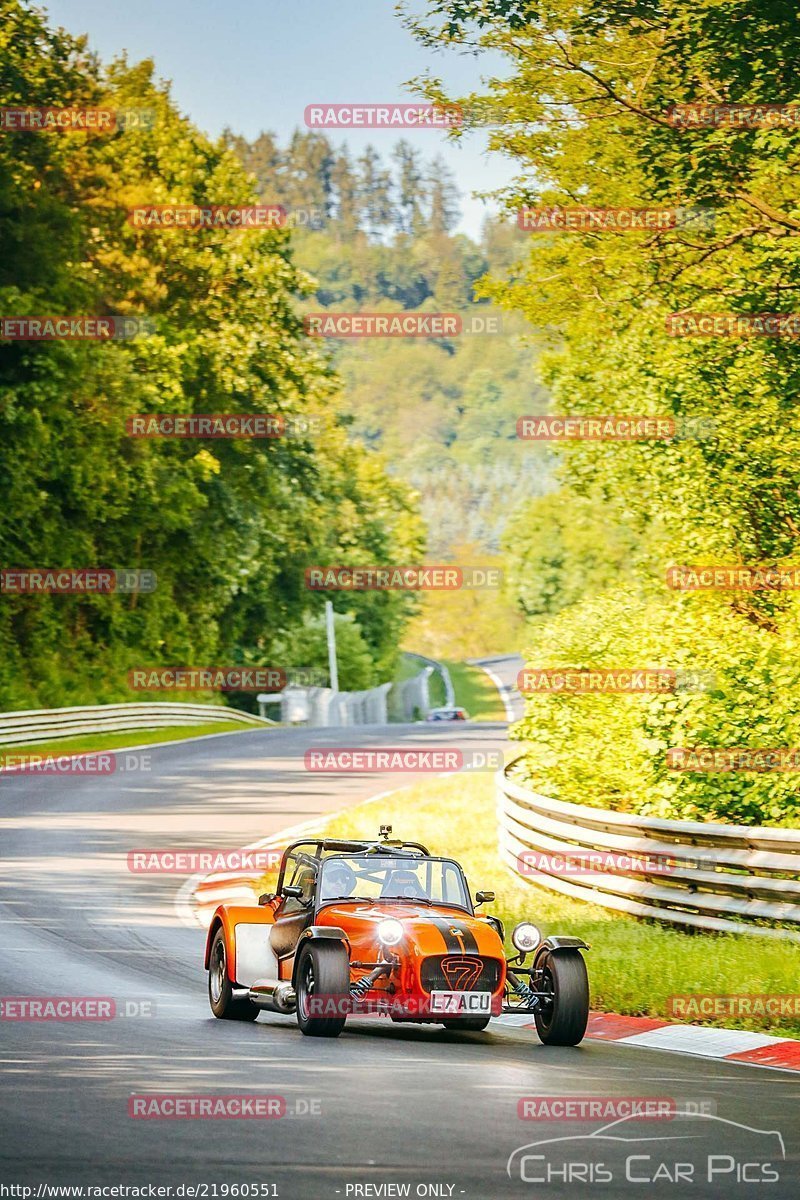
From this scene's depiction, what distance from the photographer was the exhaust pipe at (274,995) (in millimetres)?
10859

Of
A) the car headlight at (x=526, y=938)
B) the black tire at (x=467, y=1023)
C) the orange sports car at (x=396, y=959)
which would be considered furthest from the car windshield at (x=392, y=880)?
the black tire at (x=467, y=1023)

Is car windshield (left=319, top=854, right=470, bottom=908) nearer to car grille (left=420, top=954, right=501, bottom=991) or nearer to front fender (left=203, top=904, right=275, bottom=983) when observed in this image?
front fender (left=203, top=904, right=275, bottom=983)

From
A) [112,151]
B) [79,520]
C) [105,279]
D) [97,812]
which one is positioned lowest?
[97,812]

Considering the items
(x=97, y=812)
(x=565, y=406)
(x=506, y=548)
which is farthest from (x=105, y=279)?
(x=506, y=548)

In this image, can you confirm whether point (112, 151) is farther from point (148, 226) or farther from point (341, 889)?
point (341, 889)

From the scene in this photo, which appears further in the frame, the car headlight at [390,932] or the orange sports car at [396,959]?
the car headlight at [390,932]

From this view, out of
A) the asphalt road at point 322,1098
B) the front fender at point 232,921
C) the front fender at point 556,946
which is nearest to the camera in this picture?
the asphalt road at point 322,1098

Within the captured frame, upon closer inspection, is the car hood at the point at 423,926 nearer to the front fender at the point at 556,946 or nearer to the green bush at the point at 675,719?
the front fender at the point at 556,946

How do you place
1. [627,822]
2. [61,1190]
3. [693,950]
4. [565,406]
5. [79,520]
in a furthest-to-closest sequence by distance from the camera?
[79,520] → [565,406] → [627,822] → [693,950] → [61,1190]

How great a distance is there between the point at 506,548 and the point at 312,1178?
141791 mm

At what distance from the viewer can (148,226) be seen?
2302 inches

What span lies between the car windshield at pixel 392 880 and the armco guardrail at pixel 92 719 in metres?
27.9

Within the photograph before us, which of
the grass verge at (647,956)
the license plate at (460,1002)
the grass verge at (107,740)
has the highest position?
the license plate at (460,1002)

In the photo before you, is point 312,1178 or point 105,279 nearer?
point 312,1178
